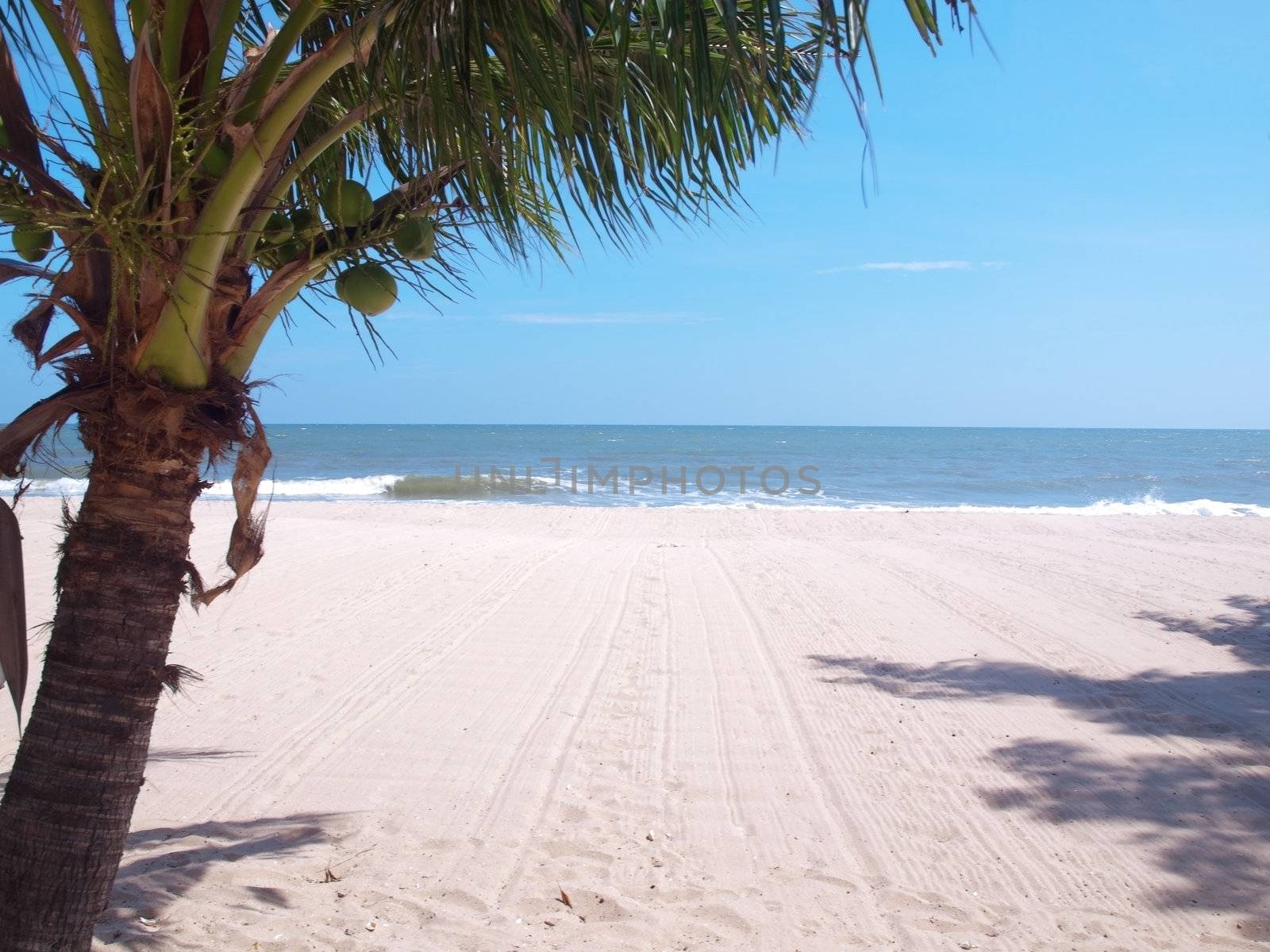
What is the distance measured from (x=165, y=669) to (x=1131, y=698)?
18.8 ft

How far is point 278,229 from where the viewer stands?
7.23 feet

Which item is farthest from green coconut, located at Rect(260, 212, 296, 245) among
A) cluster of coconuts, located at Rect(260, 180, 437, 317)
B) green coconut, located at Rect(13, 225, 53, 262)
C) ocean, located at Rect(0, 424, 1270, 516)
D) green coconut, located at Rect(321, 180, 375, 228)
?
ocean, located at Rect(0, 424, 1270, 516)

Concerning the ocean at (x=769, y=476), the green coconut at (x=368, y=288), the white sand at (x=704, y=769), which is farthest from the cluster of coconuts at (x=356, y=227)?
the white sand at (x=704, y=769)

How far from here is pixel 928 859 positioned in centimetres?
369

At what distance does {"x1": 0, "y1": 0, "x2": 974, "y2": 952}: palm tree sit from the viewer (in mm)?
1877

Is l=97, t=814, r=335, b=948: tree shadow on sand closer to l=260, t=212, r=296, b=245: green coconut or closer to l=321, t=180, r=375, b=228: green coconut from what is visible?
l=260, t=212, r=296, b=245: green coconut

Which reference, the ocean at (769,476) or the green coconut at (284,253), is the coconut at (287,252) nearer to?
the green coconut at (284,253)

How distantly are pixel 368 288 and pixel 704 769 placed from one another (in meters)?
3.34

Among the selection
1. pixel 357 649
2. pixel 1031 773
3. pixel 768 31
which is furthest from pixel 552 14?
pixel 357 649

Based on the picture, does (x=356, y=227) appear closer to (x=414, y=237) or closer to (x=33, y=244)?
(x=414, y=237)

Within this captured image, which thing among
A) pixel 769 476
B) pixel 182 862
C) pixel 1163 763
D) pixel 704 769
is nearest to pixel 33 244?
pixel 182 862

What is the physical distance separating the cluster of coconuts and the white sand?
2.10 meters

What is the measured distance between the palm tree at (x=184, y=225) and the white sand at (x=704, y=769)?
3.33 feet

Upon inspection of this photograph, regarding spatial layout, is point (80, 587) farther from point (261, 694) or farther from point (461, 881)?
point (261, 694)
